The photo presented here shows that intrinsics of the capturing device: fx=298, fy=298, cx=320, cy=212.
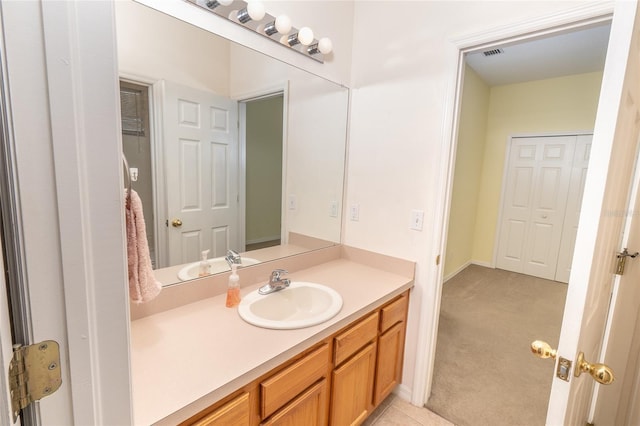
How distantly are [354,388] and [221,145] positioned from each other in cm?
134

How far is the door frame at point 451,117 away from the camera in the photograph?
122cm

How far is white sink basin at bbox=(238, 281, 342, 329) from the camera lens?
1.32m

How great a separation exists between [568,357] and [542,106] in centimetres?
436

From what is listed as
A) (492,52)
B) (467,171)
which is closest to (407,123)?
(492,52)

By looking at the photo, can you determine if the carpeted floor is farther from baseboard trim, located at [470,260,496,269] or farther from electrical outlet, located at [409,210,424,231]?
electrical outlet, located at [409,210,424,231]

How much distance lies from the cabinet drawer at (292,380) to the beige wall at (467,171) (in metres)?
3.02

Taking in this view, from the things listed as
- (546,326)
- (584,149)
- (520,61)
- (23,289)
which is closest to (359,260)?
(23,289)

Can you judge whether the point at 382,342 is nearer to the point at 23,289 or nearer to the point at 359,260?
the point at 359,260

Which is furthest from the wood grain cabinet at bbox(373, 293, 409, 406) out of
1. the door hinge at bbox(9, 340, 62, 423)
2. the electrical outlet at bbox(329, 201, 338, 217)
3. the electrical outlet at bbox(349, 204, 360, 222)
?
the door hinge at bbox(9, 340, 62, 423)

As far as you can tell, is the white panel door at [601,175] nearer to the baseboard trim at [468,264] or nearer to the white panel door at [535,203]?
the baseboard trim at [468,264]

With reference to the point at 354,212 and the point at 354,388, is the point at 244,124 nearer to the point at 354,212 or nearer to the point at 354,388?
the point at 354,212

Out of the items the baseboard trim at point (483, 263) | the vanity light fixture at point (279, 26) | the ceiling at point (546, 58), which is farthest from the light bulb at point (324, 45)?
the baseboard trim at point (483, 263)

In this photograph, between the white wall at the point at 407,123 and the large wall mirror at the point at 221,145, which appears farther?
the white wall at the point at 407,123

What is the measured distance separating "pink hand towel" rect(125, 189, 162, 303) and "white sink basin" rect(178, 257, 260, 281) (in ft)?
0.96
